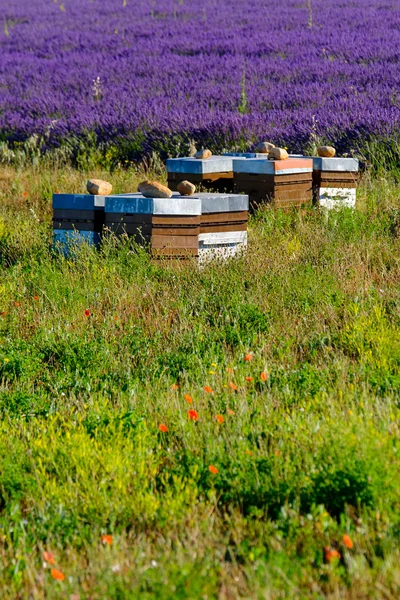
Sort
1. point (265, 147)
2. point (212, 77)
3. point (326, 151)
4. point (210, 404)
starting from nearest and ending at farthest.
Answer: point (210, 404)
point (326, 151)
point (265, 147)
point (212, 77)

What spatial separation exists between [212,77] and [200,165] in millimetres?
7449

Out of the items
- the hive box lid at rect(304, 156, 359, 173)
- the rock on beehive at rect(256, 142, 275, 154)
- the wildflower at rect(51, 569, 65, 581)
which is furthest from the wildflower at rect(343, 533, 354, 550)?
the rock on beehive at rect(256, 142, 275, 154)

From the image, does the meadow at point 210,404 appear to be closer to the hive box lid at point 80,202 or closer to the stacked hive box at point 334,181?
the stacked hive box at point 334,181

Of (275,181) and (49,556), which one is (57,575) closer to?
(49,556)

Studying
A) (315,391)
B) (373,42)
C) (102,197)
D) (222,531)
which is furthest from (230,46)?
(222,531)

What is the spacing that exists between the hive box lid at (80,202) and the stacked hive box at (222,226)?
81 cm

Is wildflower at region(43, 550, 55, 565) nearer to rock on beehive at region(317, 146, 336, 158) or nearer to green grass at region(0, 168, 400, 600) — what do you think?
green grass at region(0, 168, 400, 600)

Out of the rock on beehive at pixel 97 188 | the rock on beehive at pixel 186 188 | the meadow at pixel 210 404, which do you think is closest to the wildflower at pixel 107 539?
the meadow at pixel 210 404

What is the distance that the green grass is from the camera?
2717mm

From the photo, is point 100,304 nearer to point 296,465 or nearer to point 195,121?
point 296,465

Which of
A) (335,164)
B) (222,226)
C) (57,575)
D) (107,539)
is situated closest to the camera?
(57,575)

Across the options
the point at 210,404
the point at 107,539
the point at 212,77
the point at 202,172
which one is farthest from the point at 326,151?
the point at 212,77

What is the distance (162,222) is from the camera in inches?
249

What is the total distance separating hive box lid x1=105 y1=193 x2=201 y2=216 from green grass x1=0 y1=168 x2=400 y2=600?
0.97ft
